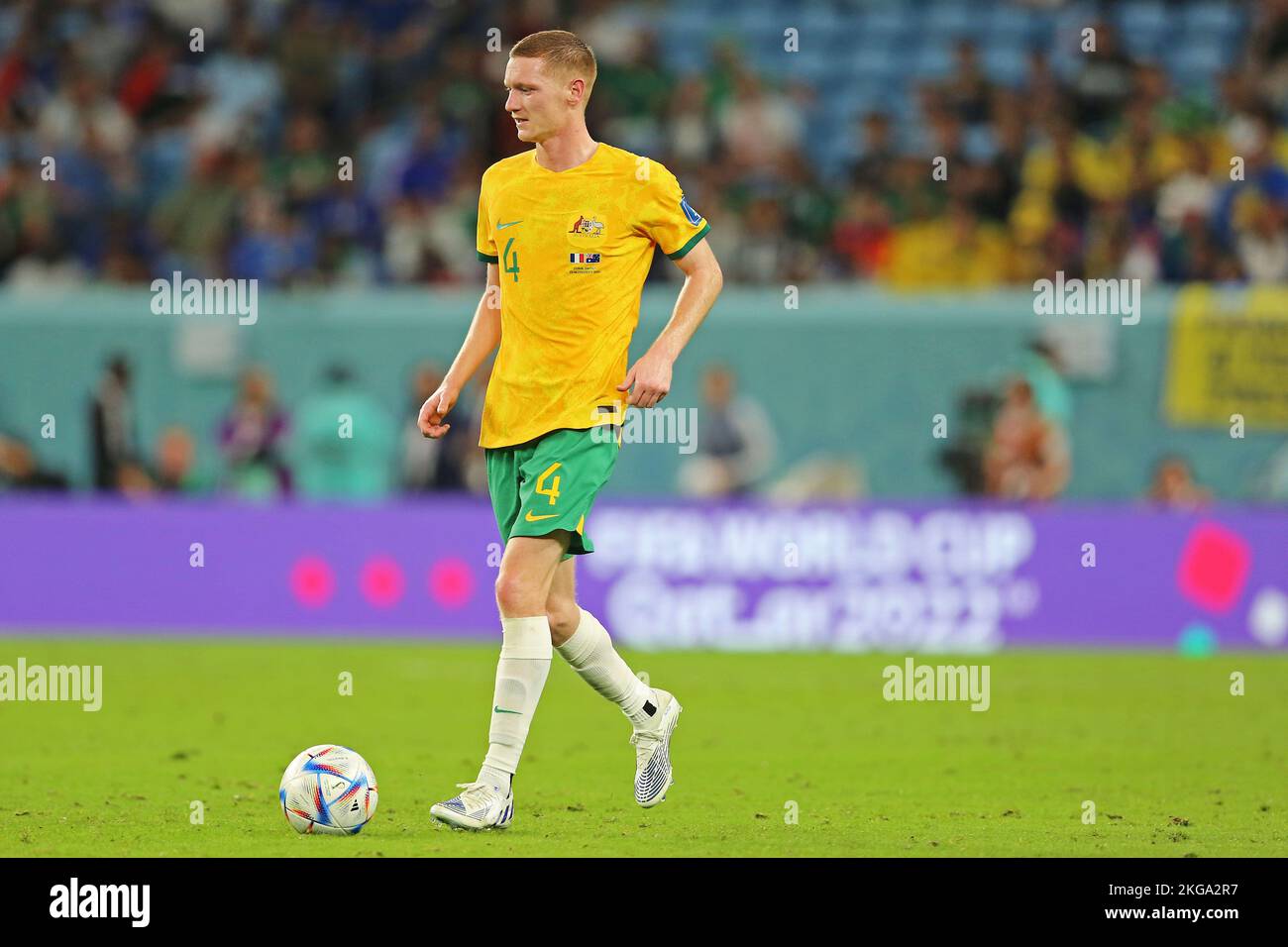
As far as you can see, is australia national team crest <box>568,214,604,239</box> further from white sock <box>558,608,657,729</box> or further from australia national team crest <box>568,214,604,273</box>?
white sock <box>558,608,657,729</box>

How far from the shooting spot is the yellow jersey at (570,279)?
7.86 m

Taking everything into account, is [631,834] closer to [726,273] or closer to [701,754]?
[701,754]

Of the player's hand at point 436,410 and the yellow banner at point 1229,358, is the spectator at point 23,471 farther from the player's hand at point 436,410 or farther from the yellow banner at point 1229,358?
the player's hand at point 436,410

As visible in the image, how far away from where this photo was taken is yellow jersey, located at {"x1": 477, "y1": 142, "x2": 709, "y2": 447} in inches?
309

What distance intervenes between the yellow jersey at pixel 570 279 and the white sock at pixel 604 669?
2.60 feet

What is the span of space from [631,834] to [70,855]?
6.18 feet

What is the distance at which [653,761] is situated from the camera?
8.23 meters

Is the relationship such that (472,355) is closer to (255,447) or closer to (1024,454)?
(1024,454)

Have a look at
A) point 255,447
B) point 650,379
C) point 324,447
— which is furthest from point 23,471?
point 650,379

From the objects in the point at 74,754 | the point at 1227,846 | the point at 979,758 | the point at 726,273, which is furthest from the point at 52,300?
the point at 1227,846

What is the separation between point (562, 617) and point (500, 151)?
1220cm

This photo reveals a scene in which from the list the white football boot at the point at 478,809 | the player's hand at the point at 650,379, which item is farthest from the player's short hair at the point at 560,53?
the white football boot at the point at 478,809

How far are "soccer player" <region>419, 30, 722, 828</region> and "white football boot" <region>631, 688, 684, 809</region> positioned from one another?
361 mm

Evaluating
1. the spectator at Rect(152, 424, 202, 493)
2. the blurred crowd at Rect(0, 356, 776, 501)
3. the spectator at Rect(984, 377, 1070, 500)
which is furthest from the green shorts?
the spectator at Rect(152, 424, 202, 493)
